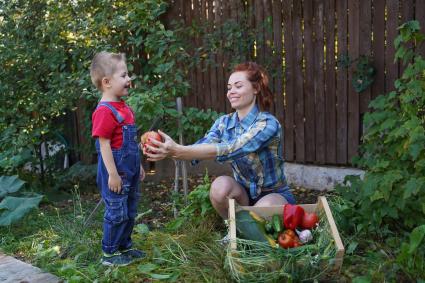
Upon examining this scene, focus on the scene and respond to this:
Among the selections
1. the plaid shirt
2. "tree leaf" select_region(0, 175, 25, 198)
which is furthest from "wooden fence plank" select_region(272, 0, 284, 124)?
"tree leaf" select_region(0, 175, 25, 198)

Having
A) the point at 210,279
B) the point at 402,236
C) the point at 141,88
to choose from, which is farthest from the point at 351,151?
the point at 210,279

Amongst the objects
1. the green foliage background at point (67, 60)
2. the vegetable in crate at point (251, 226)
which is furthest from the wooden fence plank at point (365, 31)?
the vegetable in crate at point (251, 226)

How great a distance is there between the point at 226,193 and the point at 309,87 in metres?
2.96

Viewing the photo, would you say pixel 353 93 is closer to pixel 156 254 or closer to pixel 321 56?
pixel 321 56

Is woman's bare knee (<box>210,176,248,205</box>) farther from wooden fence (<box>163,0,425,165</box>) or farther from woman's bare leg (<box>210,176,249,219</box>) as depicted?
wooden fence (<box>163,0,425,165</box>)

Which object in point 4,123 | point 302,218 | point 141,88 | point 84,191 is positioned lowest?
point 84,191

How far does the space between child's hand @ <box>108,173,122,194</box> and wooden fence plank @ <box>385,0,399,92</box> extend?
330 cm

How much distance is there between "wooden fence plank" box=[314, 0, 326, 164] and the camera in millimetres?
5719

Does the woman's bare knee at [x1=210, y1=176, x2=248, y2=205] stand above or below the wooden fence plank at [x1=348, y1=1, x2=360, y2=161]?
below

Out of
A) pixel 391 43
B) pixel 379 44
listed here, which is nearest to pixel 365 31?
pixel 379 44

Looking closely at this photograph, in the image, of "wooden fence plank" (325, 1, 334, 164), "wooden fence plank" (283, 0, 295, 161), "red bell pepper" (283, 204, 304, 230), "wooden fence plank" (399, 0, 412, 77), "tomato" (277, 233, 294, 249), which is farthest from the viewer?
"wooden fence plank" (283, 0, 295, 161)

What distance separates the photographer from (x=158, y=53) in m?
4.62

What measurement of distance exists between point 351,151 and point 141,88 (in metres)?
2.52

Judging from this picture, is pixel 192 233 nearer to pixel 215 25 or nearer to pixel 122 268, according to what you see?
pixel 122 268
